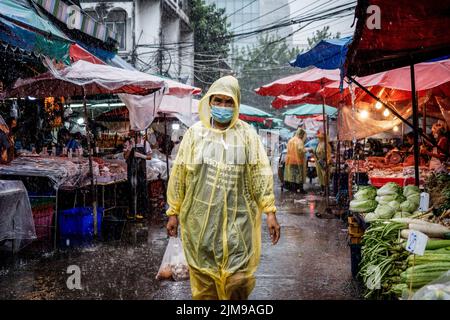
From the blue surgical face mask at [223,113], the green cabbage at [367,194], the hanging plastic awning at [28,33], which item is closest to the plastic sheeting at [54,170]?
the hanging plastic awning at [28,33]

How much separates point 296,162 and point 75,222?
9.19m

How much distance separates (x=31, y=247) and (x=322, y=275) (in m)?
4.54

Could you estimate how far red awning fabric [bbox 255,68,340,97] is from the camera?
9328 mm

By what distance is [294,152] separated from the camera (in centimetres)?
1565

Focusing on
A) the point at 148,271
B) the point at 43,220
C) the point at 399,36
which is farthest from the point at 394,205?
the point at 43,220

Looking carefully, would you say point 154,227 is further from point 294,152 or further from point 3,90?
point 294,152

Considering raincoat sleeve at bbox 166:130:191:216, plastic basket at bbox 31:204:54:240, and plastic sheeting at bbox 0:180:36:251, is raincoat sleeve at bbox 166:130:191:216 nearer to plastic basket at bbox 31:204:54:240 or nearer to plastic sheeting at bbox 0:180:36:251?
plastic sheeting at bbox 0:180:36:251

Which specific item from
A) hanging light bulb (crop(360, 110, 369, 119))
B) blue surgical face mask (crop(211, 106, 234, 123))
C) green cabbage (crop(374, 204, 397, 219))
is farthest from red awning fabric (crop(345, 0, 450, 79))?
hanging light bulb (crop(360, 110, 369, 119))

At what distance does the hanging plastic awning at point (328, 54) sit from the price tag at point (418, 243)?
12.5 feet

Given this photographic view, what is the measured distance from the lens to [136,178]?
1017cm

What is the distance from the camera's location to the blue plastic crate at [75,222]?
26.4 feet

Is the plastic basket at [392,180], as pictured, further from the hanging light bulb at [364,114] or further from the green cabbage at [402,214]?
the hanging light bulb at [364,114]
